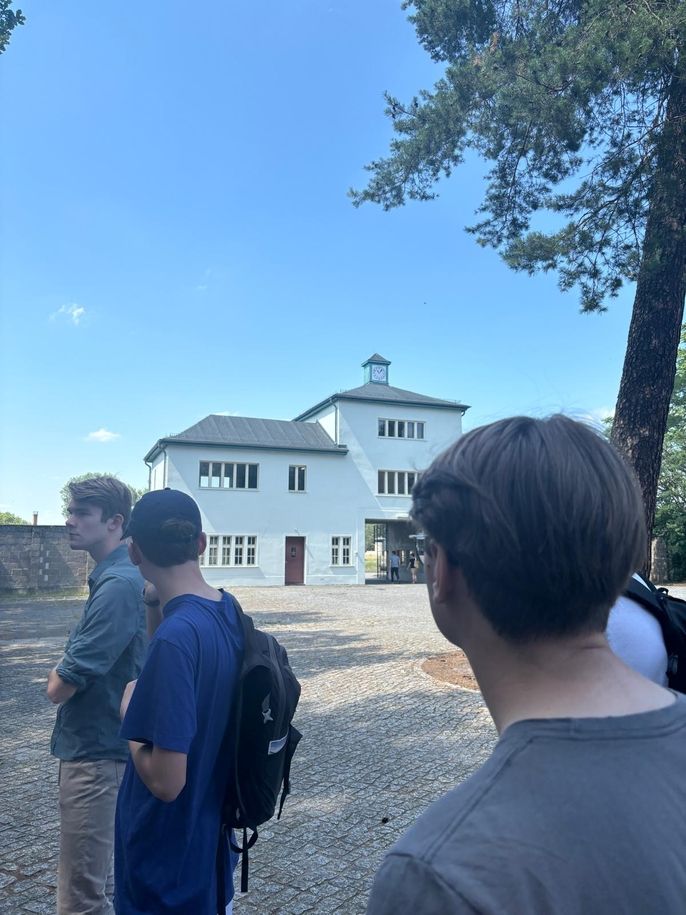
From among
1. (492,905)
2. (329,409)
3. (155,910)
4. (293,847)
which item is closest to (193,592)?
(155,910)

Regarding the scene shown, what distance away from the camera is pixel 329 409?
39.1 metres

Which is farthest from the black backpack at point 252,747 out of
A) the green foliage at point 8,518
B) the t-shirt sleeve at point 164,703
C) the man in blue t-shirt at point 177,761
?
the green foliage at point 8,518

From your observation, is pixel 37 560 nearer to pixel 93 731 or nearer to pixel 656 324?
pixel 656 324

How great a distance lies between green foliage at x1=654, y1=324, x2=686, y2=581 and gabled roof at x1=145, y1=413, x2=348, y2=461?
1579 cm

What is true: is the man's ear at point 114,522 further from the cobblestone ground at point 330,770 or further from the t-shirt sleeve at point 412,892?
the t-shirt sleeve at point 412,892

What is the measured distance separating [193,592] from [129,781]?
599 millimetres

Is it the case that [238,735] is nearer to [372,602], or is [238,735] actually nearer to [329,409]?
[372,602]

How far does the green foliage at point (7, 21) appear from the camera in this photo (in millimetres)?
10359

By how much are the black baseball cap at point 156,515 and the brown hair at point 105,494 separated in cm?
93

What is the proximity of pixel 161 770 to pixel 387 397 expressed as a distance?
37204mm

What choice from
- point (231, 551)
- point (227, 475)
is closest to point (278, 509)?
point (227, 475)

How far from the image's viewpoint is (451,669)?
1021 cm

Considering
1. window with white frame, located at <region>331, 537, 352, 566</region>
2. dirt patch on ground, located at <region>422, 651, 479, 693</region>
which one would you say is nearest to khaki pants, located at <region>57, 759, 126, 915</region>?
dirt patch on ground, located at <region>422, 651, 479, 693</region>

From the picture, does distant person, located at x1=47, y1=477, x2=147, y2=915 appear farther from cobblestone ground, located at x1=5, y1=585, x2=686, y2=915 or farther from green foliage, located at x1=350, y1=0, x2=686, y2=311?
green foliage, located at x1=350, y1=0, x2=686, y2=311
